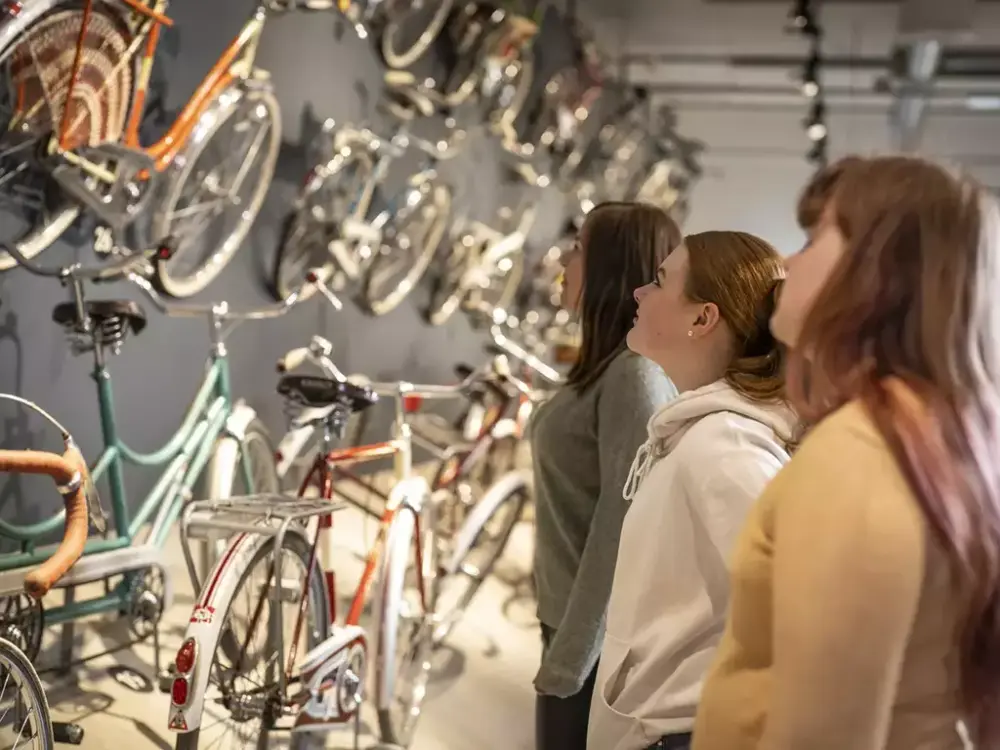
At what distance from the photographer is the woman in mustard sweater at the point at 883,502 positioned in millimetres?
795

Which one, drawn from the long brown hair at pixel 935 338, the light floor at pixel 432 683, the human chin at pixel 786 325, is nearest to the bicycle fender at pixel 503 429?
the light floor at pixel 432 683

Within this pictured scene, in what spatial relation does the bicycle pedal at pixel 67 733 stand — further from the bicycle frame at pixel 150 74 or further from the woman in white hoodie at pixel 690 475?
the bicycle frame at pixel 150 74

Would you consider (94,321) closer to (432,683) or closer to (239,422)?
(239,422)

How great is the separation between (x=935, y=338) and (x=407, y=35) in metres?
3.72

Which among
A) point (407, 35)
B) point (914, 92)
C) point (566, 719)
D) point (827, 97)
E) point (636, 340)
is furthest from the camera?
point (827, 97)

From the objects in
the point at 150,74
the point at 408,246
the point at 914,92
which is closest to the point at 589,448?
the point at 150,74

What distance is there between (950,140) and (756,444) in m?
9.12

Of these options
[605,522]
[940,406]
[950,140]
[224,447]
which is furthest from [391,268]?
[950,140]

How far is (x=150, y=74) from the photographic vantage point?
2652 mm

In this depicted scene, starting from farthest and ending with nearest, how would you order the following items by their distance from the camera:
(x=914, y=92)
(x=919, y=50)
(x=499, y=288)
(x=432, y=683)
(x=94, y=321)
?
1. (x=914, y=92)
2. (x=919, y=50)
3. (x=499, y=288)
4. (x=432, y=683)
5. (x=94, y=321)

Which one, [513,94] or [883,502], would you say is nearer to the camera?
[883,502]

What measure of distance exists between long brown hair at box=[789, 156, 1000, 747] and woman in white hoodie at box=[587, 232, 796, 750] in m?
0.32

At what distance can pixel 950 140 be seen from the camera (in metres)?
9.02

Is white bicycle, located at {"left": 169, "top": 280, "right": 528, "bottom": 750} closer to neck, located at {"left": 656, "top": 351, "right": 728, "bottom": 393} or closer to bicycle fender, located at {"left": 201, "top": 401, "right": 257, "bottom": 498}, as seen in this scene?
bicycle fender, located at {"left": 201, "top": 401, "right": 257, "bottom": 498}
